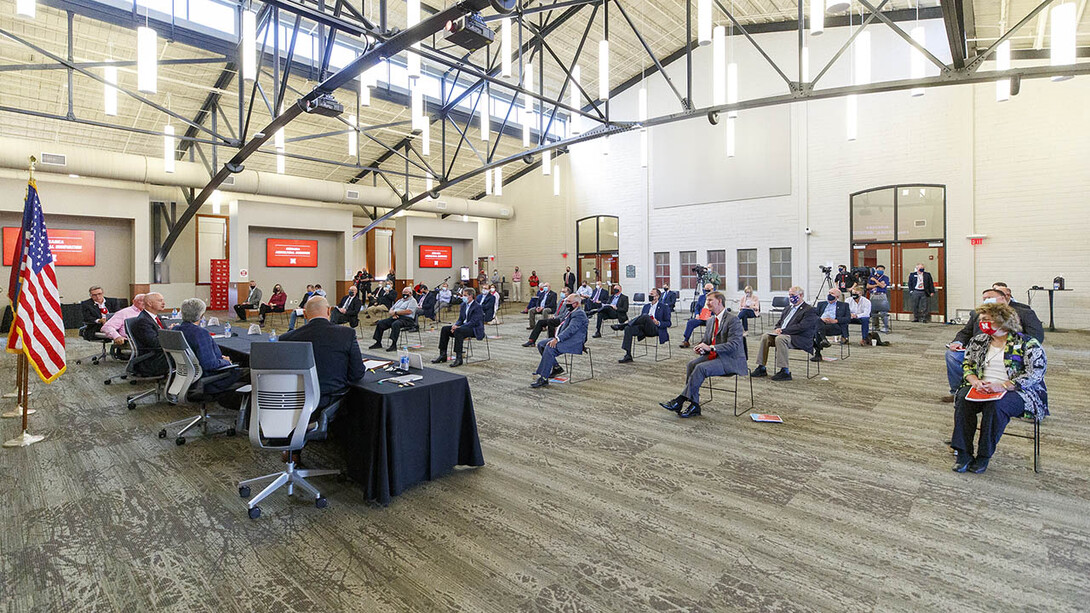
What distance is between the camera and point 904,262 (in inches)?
489

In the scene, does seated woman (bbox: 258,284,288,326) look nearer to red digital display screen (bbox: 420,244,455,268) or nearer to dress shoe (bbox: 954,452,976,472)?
red digital display screen (bbox: 420,244,455,268)

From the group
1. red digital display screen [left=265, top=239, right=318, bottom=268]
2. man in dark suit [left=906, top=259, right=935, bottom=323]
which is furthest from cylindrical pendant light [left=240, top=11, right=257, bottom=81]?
man in dark suit [left=906, top=259, right=935, bottom=323]

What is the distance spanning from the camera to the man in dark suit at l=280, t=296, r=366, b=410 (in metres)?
2.96

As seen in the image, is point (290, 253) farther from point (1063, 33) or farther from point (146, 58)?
point (1063, 33)

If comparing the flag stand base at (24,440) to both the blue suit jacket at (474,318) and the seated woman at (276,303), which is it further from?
the seated woman at (276,303)

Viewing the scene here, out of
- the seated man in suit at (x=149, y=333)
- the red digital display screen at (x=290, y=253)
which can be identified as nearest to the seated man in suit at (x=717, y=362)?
the seated man in suit at (x=149, y=333)

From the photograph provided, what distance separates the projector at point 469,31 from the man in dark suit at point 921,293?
1125 centimetres

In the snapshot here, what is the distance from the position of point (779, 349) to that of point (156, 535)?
6.11 meters

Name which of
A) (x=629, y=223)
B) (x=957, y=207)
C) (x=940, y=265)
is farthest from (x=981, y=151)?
(x=629, y=223)

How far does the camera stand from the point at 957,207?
37.9ft

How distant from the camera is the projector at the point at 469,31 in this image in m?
5.00

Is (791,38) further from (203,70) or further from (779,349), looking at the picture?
(203,70)

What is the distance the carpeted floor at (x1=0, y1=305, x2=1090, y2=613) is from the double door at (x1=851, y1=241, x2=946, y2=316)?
29.0 ft

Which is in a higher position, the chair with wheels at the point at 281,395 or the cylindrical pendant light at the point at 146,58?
the cylindrical pendant light at the point at 146,58
